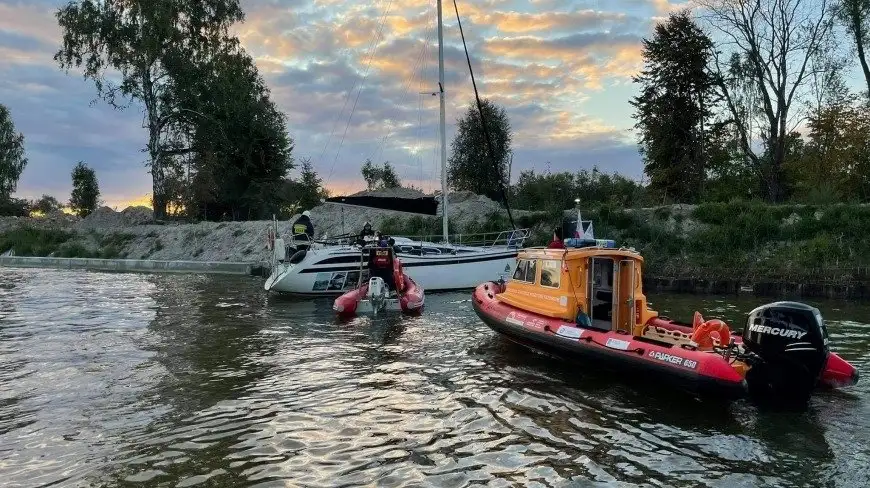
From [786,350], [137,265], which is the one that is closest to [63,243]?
[137,265]

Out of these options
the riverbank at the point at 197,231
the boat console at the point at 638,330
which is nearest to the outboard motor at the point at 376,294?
the boat console at the point at 638,330

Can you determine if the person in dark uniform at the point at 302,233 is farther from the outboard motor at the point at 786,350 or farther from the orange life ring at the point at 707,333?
the outboard motor at the point at 786,350

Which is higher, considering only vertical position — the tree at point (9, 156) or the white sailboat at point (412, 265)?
the tree at point (9, 156)

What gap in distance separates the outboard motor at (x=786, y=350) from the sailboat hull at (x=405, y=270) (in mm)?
12696

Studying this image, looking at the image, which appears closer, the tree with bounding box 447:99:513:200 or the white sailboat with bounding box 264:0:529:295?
the white sailboat with bounding box 264:0:529:295

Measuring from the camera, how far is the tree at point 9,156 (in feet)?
207

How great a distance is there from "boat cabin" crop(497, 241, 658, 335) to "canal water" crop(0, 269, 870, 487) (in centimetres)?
104

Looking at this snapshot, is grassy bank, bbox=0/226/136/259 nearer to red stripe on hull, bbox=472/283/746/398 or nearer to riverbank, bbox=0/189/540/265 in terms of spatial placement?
riverbank, bbox=0/189/540/265

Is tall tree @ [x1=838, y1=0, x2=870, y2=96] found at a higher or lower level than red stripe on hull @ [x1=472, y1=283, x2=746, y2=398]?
higher

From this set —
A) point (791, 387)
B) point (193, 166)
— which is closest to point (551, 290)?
point (791, 387)

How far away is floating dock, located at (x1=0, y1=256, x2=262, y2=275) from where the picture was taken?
102 ft

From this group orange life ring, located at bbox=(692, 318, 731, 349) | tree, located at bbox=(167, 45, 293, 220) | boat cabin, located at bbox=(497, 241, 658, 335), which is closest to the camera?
orange life ring, located at bbox=(692, 318, 731, 349)

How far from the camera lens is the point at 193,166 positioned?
→ 44.3 meters

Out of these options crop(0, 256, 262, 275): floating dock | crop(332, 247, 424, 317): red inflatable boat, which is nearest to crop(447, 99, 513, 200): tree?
crop(0, 256, 262, 275): floating dock
